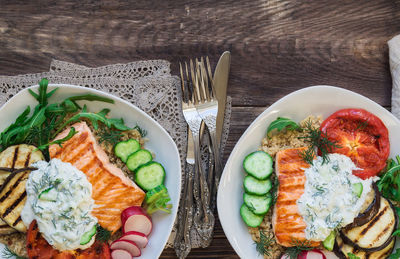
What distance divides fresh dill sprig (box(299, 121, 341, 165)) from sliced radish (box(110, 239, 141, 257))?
5.25 feet

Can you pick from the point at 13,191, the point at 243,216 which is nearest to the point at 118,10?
the point at 13,191

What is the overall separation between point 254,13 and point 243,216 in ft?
6.18

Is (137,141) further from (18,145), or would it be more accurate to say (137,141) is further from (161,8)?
(161,8)

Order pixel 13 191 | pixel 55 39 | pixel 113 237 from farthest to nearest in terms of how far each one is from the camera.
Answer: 1. pixel 55 39
2. pixel 113 237
3. pixel 13 191

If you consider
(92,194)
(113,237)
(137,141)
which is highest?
(137,141)

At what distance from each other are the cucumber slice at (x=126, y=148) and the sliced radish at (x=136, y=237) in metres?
0.64

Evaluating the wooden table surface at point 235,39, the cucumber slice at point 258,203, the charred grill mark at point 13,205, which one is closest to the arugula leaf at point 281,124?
Answer: the wooden table surface at point 235,39

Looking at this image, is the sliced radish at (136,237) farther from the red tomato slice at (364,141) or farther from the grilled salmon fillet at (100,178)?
the red tomato slice at (364,141)

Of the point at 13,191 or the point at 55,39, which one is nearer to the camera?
the point at 13,191

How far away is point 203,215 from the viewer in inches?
142

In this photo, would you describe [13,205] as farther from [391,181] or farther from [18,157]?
[391,181]

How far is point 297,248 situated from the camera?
11.1 ft

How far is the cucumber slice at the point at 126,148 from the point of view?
11.4ft

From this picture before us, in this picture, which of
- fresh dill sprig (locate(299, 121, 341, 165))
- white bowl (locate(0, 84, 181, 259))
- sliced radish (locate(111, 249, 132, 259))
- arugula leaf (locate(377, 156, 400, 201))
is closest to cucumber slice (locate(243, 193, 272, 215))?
fresh dill sprig (locate(299, 121, 341, 165))
